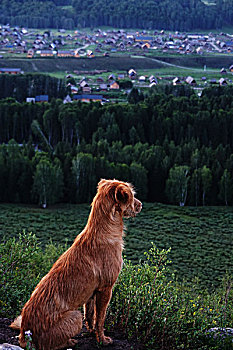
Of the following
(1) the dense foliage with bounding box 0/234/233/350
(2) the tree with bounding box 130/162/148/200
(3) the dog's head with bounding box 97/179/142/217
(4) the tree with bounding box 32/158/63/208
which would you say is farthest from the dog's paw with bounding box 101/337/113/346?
(2) the tree with bounding box 130/162/148/200

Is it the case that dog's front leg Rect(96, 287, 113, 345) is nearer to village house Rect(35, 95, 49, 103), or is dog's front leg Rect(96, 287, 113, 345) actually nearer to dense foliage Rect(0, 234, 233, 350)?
dense foliage Rect(0, 234, 233, 350)

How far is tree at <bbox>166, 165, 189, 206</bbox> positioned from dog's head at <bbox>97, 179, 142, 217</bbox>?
42893mm

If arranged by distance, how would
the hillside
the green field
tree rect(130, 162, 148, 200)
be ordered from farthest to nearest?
the hillside < tree rect(130, 162, 148, 200) < the green field

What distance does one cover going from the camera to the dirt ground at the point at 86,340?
316 inches

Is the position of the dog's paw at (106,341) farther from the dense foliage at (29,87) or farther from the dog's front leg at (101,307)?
the dense foliage at (29,87)

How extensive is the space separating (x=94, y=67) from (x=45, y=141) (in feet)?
232

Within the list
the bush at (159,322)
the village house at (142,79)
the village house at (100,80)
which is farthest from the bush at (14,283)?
the village house at (142,79)

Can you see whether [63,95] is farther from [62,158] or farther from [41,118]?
[62,158]

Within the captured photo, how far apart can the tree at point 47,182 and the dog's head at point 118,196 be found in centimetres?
4063

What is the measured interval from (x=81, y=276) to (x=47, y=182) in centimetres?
4118

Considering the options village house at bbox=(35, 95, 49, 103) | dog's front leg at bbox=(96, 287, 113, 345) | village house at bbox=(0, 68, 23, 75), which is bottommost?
village house at bbox=(35, 95, 49, 103)

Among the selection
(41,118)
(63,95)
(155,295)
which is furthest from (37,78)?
(155,295)

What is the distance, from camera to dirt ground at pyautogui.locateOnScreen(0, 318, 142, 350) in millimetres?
8039

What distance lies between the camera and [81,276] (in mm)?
7566
